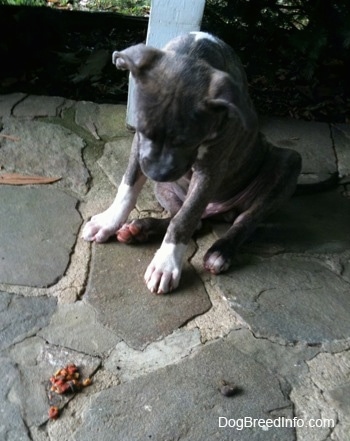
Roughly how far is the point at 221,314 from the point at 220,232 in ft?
2.46

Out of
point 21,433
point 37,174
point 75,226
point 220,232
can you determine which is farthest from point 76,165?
point 21,433

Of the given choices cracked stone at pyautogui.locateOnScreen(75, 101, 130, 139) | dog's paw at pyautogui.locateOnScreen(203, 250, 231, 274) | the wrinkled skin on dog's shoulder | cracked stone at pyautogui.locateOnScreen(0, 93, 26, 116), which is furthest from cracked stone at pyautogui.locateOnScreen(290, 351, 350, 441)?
cracked stone at pyautogui.locateOnScreen(0, 93, 26, 116)

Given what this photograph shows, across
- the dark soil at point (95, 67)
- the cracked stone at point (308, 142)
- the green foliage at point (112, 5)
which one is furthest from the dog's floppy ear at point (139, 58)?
the green foliage at point (112, 5)

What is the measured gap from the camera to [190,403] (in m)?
2.52

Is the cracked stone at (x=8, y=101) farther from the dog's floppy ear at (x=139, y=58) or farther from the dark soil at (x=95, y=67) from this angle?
the dog's floppy ear at (x=139, y=58)

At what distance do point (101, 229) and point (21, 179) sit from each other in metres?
0.78

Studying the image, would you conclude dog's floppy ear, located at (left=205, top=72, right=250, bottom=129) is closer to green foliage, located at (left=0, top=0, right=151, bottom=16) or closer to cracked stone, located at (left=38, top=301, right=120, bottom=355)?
cracked stone, located at (left=38, top=301, right=120, bottom=355)

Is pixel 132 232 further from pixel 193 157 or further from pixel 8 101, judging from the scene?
pixel 8 101

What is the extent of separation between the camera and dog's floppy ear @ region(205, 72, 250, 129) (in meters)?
2.57

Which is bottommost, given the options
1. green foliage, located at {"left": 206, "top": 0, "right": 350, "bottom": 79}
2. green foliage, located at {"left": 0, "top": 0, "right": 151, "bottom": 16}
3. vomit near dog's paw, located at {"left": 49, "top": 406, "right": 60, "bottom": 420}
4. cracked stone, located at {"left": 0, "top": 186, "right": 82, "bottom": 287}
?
cracked stone, located at {"left": 0, "top": 186, "right": 82, "bottom": 287}

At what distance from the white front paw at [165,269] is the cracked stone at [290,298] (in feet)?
0.86

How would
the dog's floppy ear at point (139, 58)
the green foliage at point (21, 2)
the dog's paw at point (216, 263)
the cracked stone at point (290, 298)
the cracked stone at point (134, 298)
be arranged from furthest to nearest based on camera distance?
the green foliage at point (21, 2)
the dog's paw at point (216, 263)
the cracked stone at point (290, 298)
the cracked stone at point (134, 298)
the dog's floppy ear at point (139, 58)

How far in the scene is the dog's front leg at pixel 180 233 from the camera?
312 centimetres

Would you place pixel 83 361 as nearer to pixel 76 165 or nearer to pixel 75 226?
pixel 75 226
